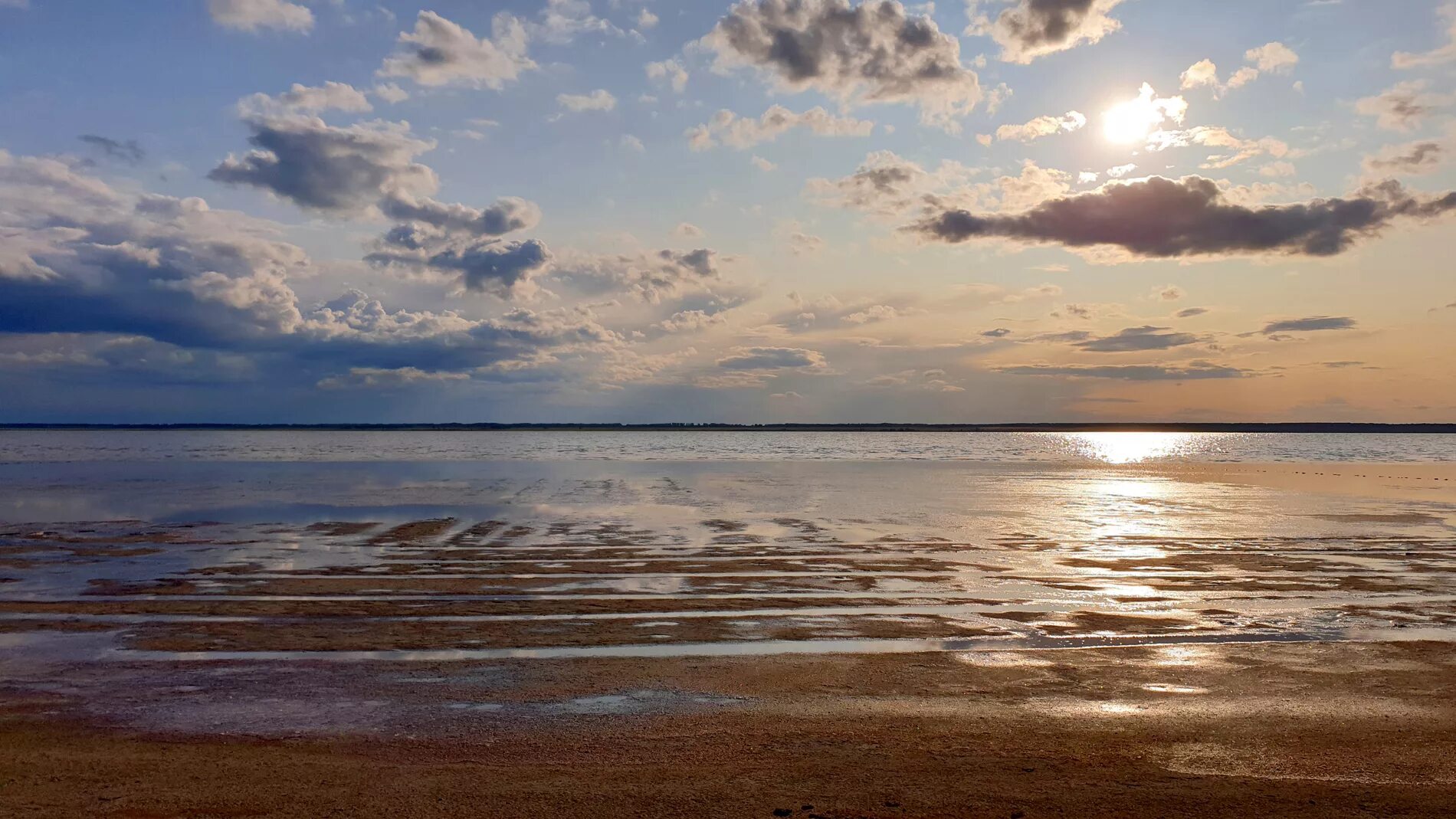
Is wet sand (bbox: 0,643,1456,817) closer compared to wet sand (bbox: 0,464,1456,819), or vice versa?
wet sand (bbox: 0,643,1456,817)

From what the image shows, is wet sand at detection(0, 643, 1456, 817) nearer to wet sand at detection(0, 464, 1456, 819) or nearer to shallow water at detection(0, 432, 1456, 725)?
wet sand at detection(0, 464, 1456, 819)

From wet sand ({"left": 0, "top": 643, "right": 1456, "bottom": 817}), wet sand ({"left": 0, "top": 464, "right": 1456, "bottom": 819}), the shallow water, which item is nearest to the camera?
wet sand ({"left": 0, "top": 643, "right": 1456, "bottom": 817})

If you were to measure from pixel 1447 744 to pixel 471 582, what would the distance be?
14516 mm

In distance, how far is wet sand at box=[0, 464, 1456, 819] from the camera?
7266 millimetres

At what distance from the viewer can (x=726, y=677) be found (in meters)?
10.5

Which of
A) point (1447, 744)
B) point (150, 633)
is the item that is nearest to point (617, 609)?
point (150, 633)

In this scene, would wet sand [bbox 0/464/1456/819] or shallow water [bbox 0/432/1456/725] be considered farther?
shallow water [bbox 0/432/1456/725]

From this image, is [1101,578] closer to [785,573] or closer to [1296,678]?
[785,573]

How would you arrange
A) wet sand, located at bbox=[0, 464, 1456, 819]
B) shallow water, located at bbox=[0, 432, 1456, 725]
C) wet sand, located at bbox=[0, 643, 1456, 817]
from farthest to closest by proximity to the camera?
1. shallow water, located at bbox=[0, 432, 1456, 725]
2. wet sand, located at bbox=[0, 464, 1456, 819]
3. wet sand, located at bbox=[0, 643, 1456, 817]

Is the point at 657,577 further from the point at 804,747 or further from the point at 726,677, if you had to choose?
the point at 804,747

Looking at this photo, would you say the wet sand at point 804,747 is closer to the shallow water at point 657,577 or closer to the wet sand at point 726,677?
the wet sand at point 726,677

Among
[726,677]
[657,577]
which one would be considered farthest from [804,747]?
[657,577]

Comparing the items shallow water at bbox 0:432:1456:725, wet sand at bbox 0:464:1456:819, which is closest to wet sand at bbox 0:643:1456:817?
wet sand at bbox 0:464:1456:819

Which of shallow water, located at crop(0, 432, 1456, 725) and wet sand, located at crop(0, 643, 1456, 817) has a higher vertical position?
wet sand, located at crop(0, 643, 1456, 817)
